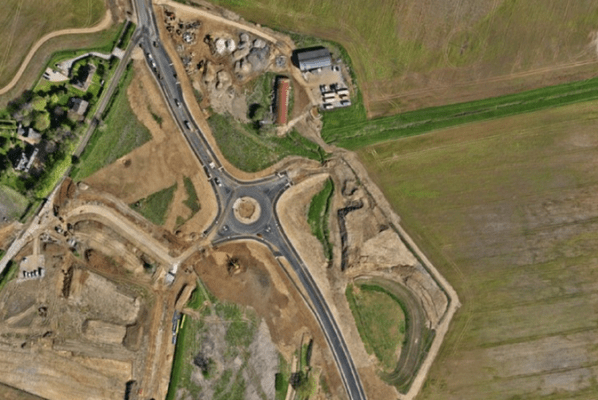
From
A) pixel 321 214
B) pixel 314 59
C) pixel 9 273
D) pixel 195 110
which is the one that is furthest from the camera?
pixel 321 214

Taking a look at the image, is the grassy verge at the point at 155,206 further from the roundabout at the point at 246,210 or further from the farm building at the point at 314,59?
the farm building at the point at 314,59

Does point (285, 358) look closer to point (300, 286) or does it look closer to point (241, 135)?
point (300, 286)

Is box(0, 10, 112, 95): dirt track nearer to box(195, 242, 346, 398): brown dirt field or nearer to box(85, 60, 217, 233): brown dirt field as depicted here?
box(85, 60, 217, 233): brown dirt field

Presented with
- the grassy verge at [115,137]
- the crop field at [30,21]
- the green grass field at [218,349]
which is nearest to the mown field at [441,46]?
the grassy verge at [115,137]

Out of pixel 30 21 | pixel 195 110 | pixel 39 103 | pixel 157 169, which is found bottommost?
pixel 157 169

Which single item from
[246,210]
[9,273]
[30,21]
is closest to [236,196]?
[246,210]

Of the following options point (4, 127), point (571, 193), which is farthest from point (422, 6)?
point (4, 127)

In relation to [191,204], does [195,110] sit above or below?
above

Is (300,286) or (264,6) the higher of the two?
(264,6)

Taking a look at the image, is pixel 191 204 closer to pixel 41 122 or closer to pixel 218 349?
pixel 218 349
